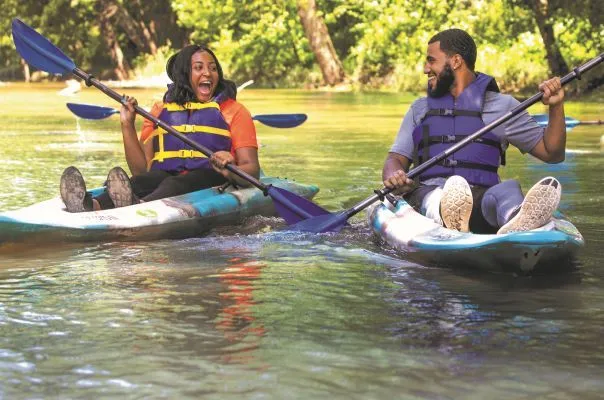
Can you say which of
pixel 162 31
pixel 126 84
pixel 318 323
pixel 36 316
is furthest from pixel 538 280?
pixel 162 31

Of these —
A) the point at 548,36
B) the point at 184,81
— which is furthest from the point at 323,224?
the point at 548,36

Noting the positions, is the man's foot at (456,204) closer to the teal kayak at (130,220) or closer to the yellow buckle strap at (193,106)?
the teal kayak at (130,220)

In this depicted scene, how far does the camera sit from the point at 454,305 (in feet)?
15.9

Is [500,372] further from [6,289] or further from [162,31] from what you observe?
[162,31]

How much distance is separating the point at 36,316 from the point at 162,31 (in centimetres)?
3373

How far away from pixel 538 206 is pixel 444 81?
104 centimetres

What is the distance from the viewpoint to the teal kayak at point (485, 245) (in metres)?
5.01

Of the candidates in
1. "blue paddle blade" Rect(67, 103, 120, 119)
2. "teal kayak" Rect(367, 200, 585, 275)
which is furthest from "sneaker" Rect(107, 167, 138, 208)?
"teal kayak" Rect(367, 200, 585, 275)

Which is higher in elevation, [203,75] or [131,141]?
[203,75]

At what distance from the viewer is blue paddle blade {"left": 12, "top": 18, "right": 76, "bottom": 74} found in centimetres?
757

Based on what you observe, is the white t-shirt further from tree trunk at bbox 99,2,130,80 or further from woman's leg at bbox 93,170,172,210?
tree trunk at bbox 99,2,130,80

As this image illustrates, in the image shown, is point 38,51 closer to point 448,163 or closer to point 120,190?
point 120,190

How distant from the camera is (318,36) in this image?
2841 centimetres

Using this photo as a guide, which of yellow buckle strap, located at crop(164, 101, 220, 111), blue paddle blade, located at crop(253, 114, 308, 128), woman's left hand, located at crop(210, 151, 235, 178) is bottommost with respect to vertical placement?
woman's left hand, located at crop(210, 151, 235, 178)
